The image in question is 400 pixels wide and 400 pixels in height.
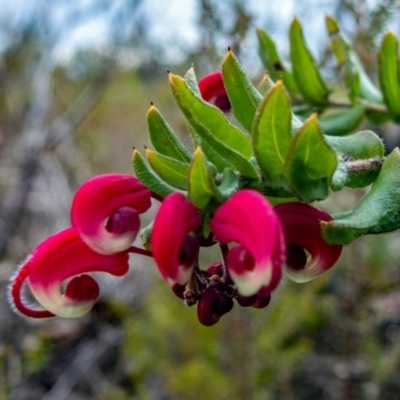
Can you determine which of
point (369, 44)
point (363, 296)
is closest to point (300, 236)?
point (369, 44)

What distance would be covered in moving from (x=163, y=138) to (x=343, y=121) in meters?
0.45

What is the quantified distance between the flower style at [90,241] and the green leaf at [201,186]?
0.20 ft

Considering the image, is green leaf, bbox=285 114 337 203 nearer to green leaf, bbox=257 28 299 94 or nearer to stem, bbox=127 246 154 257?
stem, bbox=127 246 154 257

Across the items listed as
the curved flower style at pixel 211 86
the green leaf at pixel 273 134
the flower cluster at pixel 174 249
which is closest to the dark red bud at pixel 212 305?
the flower cluster at pixel 174 249

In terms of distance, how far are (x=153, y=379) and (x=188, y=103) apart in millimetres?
2152

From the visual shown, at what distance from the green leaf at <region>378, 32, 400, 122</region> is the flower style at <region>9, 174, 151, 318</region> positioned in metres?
0.46

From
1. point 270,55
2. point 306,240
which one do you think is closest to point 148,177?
point 306,240

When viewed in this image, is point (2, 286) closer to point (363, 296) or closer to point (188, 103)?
point (363, 296)

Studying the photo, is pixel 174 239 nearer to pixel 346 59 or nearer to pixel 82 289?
pixel 82 289

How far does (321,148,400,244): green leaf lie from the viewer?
39cm

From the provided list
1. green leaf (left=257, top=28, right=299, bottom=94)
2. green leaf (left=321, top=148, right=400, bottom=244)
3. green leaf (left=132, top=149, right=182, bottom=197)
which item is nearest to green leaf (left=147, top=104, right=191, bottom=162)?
green leaf (left=132, top=149, right=182, bottom=197)

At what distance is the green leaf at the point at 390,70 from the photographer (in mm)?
714

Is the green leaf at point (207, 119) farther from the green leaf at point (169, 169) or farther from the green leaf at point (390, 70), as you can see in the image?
the green leaf at point (390, 70)

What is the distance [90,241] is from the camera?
1.28ft
